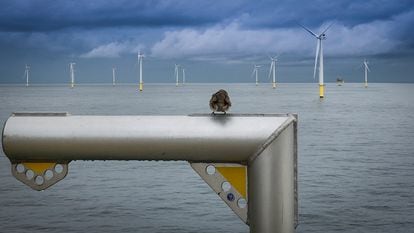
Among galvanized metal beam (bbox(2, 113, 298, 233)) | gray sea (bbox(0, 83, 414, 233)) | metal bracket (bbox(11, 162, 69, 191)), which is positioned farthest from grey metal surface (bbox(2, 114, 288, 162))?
gray sea (bbox(0, 83, 414, 233))

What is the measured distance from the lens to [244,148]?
315cm

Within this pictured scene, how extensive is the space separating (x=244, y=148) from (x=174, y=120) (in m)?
0.36

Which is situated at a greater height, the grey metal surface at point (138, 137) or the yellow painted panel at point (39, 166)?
the grey metal surface at point (138, 137)

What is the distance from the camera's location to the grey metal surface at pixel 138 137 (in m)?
3.14

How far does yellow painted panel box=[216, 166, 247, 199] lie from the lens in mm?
3266

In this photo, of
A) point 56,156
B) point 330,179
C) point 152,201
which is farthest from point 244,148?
point 330,179

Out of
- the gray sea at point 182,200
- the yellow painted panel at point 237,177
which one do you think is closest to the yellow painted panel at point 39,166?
the yellow painted panel at point 237,177

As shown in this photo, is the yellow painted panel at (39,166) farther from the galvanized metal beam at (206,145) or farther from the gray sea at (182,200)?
the gray sea at (182,200)

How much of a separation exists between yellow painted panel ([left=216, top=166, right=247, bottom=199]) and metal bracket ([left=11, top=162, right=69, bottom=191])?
32.0 inches

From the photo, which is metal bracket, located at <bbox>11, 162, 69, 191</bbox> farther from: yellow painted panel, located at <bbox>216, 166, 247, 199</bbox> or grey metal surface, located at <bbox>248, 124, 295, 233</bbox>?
grey metal surface, located at <bbox>248, 124, 295, 233</bbox>

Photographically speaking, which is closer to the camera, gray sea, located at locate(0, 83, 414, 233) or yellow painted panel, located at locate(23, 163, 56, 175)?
yellow painted panel, located at locate(23, 163, 56, 175)

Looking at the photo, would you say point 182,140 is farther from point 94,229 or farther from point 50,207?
point 50,207

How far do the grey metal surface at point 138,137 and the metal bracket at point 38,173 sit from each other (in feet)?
0.34

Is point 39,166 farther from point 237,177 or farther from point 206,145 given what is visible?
point 237,177
